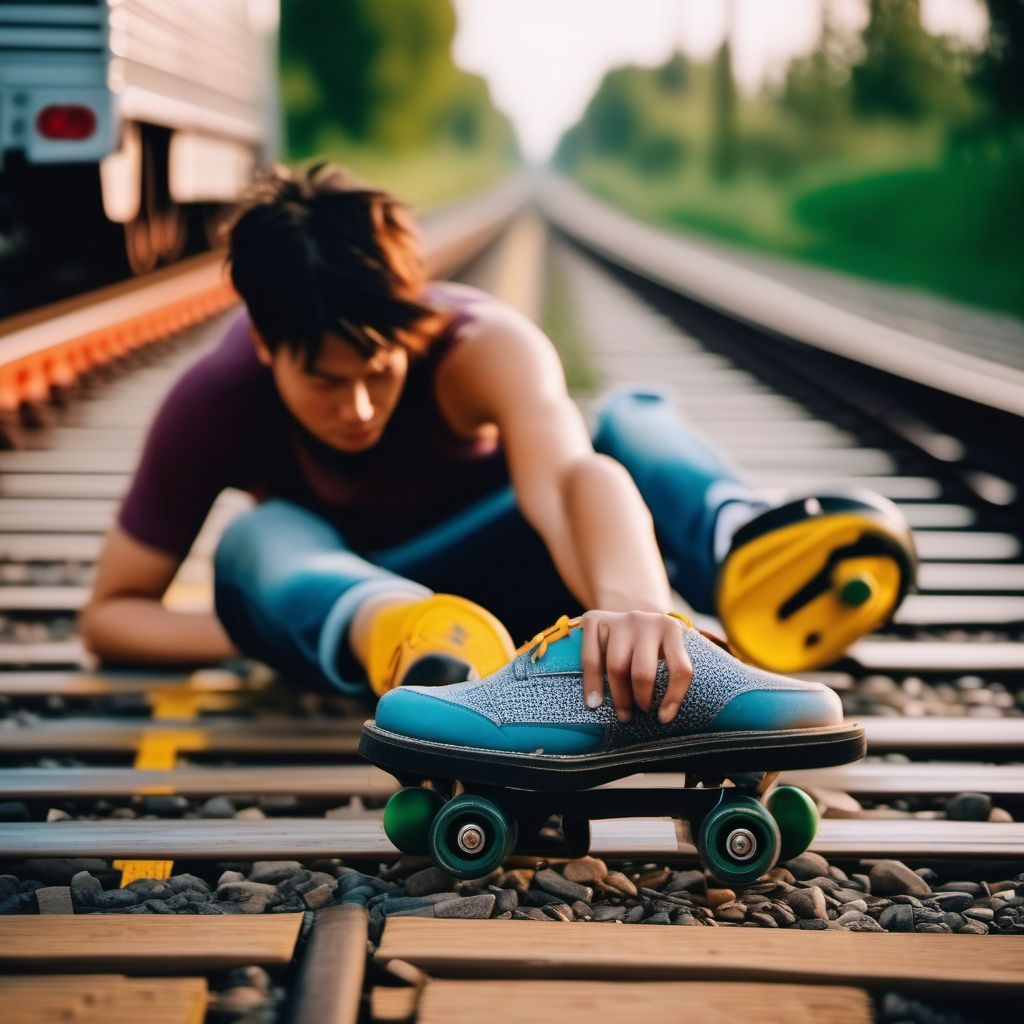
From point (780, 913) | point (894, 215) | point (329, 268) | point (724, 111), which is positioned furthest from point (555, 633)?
point (724, 111)

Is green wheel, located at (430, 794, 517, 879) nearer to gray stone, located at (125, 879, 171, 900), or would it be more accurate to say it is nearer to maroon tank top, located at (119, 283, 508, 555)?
gray stone, located at (125, 879, 171, 900)

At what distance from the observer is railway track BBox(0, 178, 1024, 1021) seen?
4.57 feet

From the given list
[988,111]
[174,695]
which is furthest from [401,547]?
[988,111]

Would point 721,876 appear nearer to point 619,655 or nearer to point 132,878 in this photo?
point 619,655

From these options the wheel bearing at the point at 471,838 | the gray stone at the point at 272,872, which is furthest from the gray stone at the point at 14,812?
the wheel bearing at the point at 471,838

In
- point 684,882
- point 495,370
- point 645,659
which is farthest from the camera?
point 495,370

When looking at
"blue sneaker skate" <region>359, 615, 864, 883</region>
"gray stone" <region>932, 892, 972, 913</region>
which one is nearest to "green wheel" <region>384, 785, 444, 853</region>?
"blue sneaker skate" <region>359, 615, 864, 883</region>

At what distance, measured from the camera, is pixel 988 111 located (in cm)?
2222

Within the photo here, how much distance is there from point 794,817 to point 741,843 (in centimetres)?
8

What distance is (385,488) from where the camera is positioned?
98.1 inches

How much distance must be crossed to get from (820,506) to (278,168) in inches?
45.1

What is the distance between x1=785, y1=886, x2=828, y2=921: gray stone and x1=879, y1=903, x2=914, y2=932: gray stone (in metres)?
0.07

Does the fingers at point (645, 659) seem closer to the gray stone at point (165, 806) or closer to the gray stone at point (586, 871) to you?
the gray stone at point (586, 871)

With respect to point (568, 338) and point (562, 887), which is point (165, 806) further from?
point (568, 338)
